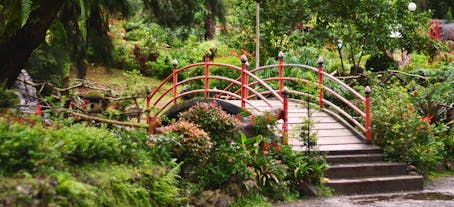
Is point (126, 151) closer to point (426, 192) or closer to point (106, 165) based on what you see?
point (106, 165)

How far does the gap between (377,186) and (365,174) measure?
1.20ft

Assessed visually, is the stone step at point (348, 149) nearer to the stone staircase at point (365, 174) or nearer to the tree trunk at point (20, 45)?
the stone staircase at point (365, 174)

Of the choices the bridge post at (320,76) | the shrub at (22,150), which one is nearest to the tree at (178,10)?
the shrub at (22,150)

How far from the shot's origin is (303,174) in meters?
10.2

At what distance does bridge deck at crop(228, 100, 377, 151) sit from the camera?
11.2 m

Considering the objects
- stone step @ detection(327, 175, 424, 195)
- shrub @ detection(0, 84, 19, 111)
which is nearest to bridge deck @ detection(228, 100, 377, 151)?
stone step @ detection(327, 175, 424, 195)

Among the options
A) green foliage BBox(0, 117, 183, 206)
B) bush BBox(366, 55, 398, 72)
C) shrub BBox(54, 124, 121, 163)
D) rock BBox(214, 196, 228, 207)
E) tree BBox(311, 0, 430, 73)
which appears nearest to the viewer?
green foliage BBox(0, 117, 183, 206)

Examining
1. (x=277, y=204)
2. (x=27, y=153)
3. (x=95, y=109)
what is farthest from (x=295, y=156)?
(x=27, y=153)

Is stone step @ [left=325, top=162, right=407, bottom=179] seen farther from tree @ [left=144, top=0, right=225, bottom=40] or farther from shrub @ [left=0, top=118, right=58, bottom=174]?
shrub @ [left=0, top=118, right=58, bottom=174]

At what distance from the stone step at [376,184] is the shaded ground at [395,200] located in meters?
0.19

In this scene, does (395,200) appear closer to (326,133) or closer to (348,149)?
(348,149)

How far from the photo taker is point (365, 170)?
1079 centimetres

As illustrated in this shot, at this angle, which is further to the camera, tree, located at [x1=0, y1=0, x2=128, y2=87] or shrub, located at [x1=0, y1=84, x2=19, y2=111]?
shrub, located at [x1=0, y1=84, x2=19, y2=111]

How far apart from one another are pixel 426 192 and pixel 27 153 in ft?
21.3
